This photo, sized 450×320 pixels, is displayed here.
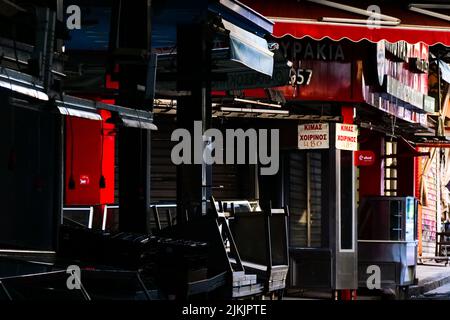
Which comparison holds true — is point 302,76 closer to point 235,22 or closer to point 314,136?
point 314,136

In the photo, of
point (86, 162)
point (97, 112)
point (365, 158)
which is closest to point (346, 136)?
point (365, 158)

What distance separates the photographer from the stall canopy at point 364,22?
49.2 feet

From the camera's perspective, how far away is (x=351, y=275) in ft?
61.5

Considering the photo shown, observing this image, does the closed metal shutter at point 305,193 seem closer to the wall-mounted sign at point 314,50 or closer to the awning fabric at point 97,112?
the wall-mounted sign at point 314,50

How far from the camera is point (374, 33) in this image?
1499cm

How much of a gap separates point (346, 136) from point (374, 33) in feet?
13.9

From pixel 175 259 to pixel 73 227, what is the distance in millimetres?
904

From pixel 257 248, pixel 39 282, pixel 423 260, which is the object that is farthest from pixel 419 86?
pixel 39 282

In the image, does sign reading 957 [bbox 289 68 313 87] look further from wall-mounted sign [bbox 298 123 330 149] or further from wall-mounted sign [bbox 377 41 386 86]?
wall-mounted sign [bbox 377 41 386 86]

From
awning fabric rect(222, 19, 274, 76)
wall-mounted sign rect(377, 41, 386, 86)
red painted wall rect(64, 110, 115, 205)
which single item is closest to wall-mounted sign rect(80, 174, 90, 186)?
red painted wall rect(64, 110, 115, 205)

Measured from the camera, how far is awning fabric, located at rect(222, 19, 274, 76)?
424 inches

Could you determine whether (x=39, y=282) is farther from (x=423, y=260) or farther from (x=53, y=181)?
(x=423, y=260)

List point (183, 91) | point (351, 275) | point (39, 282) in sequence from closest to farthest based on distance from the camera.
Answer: point (39, 282) → point (183, 91) → point (351, 275)

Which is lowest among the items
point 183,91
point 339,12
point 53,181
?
point 53,181
